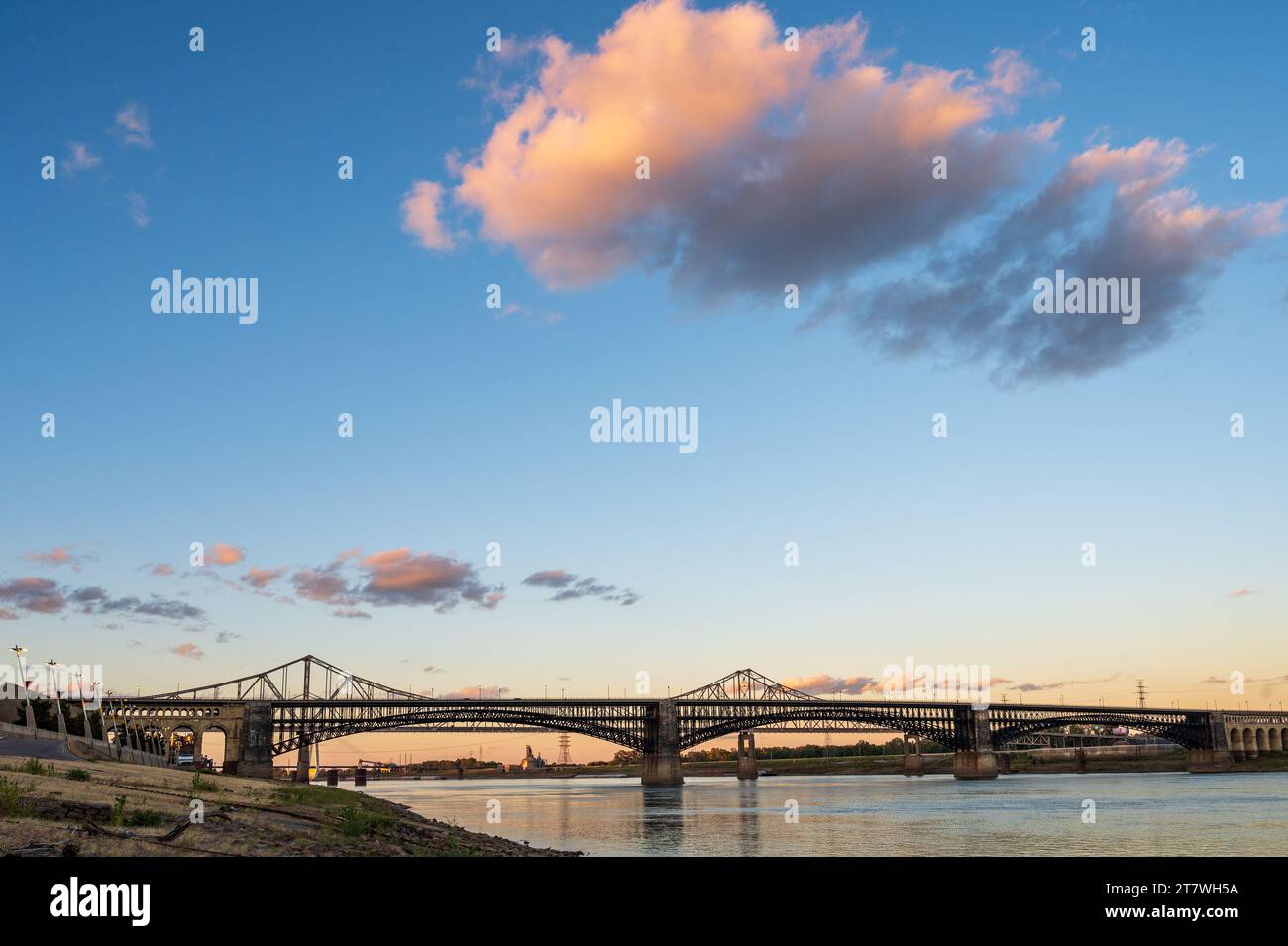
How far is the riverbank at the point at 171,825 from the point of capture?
1941cm

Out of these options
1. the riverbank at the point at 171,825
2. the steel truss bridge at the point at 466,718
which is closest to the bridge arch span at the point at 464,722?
the steel truss bridge at the point at 466,718

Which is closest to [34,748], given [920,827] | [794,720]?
[920,827]

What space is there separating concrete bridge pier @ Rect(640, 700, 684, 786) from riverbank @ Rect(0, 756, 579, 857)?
456 ft

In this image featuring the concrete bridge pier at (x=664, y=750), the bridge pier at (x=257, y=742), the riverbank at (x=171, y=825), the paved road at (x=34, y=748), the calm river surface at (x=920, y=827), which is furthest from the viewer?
the concrete bridge pier at (x=664, y=750)

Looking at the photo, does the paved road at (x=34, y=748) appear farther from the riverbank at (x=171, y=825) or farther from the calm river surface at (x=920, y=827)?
the calm river surface at (x=920, y=827)

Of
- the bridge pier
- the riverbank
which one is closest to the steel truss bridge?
the bridge pier

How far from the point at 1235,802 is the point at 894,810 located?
34.7 meters

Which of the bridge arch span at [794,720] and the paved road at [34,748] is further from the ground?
the paved road at [34,748]

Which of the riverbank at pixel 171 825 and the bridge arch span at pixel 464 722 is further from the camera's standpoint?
the bridge arch span at pixel 464 722

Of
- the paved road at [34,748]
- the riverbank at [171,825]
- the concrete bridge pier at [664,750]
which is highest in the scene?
the riverbank at [171,825]

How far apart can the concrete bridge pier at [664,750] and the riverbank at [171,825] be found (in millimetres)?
138851
